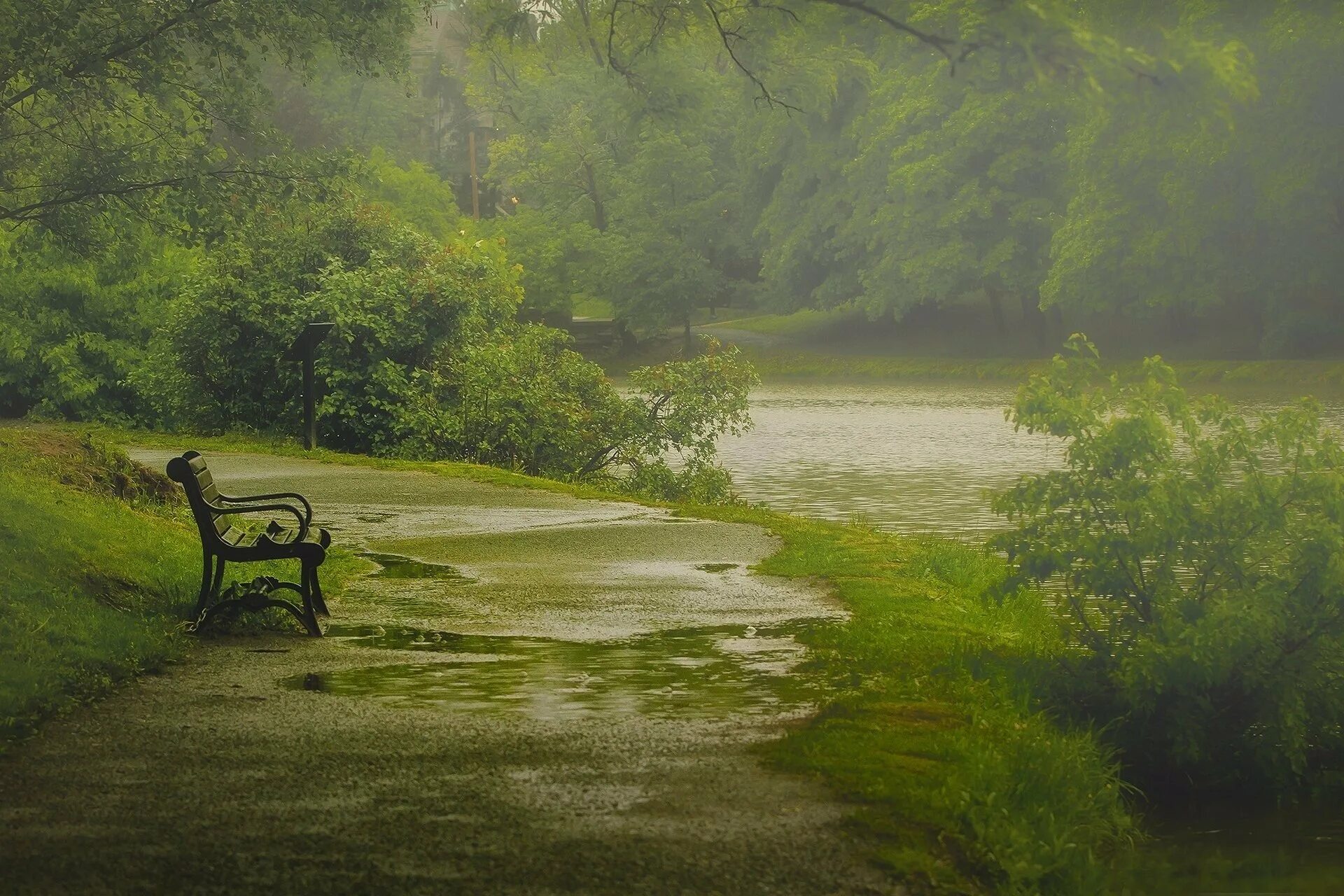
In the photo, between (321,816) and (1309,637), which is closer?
(321,816)

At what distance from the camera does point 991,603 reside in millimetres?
11773

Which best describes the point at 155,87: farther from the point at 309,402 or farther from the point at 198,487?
the point at 309,402

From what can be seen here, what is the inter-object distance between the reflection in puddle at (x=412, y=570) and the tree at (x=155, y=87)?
13.9ft

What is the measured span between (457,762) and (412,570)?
223 inches

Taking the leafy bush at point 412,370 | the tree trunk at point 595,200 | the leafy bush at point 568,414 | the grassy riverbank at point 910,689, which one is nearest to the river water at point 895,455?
the leafy bush at point 568,414

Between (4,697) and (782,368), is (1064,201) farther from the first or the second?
(4,697)

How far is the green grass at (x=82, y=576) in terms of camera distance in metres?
8.05

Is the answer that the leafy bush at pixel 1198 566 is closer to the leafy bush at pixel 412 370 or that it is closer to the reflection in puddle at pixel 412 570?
the reflection in puddle at pixel 412 570

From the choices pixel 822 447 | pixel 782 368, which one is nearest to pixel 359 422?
pixel 822 447

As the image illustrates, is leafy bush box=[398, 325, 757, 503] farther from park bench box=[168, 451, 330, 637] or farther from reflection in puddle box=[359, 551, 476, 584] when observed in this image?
park bench box=[168, 451, 330, 637]

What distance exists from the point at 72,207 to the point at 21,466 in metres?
2.71

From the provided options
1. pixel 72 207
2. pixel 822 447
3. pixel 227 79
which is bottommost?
pixel 822 447

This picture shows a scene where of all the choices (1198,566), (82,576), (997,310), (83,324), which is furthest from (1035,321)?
(82,576)

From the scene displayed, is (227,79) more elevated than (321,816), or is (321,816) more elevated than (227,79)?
(227,79)
